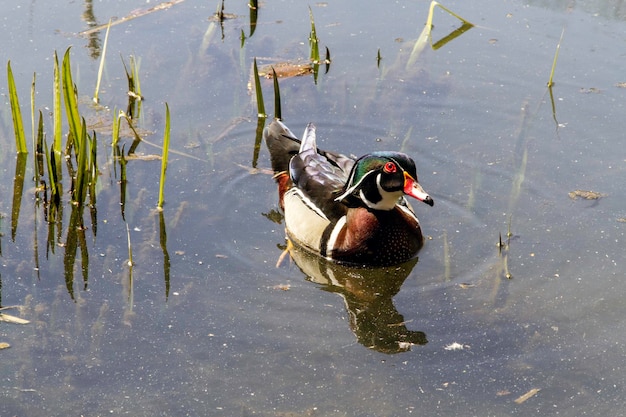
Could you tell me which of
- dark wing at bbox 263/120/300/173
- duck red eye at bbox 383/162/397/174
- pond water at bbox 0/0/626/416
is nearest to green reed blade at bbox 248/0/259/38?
pond water at bbox 0/0/626/416

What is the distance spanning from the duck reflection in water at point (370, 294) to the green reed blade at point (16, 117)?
2248 mm

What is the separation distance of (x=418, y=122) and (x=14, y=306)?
390 cm

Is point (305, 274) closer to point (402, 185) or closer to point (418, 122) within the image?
point (402, 185)

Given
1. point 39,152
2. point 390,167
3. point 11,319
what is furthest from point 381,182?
point 39,152

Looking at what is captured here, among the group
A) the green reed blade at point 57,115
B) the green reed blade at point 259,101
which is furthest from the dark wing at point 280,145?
the green reed blade at point 57,115

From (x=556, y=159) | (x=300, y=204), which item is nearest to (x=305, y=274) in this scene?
(x=300, y=204)

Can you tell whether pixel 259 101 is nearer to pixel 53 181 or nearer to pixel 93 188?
pixel 93 188

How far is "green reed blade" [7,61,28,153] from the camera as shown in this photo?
721cm

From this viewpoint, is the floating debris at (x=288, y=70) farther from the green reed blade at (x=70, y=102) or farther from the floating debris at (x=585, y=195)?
the floating debris at (x=585, y=195)

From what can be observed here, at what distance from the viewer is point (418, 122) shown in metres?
8.58

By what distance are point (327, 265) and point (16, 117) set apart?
2575mm

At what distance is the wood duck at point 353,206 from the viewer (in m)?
6.90

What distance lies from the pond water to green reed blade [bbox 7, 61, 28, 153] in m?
0.18

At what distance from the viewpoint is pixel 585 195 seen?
7434 mm
